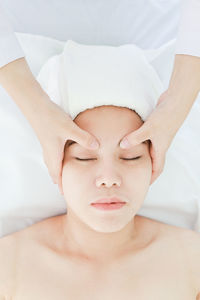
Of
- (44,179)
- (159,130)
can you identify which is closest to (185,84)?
(159,130)

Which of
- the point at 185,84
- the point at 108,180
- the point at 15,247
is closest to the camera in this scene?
the point at 108,180

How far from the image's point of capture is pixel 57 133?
1.49 meters

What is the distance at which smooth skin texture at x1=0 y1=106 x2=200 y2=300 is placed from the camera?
1.49m

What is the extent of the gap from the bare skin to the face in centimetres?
19

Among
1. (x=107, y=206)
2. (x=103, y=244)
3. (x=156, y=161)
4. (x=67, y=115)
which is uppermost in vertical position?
(x=67, y=115)

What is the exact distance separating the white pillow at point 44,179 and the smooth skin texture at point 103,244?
8cm

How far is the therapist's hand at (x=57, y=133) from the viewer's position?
146 centimetres

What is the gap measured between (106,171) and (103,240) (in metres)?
0.27

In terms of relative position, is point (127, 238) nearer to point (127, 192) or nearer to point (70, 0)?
point (127, 192)

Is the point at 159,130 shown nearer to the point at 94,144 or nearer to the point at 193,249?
the point at 94,144

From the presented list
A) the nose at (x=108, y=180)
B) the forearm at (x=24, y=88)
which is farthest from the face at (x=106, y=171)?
the forearm at (x=24, y=88)

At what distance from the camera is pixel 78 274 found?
1.63 meters

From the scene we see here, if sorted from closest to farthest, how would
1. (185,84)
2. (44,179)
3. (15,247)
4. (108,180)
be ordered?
1. (108,180)
2. (185,84)
3. (15,247)
4. (44,179)

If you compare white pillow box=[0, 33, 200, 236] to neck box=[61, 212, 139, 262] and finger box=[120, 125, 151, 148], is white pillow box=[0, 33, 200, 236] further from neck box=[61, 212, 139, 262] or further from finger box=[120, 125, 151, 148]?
finger box=[120, 125, 151, 148]
